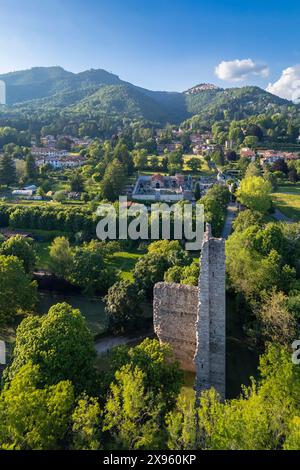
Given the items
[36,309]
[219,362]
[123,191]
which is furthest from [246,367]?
[123,191]

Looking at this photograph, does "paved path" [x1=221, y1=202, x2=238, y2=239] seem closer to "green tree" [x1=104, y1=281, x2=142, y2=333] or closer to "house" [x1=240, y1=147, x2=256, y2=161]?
"green tree" [x1=104, y1=281, x2=142, y2=333]

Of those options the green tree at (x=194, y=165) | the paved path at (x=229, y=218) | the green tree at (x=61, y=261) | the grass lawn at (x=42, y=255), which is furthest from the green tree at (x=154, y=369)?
the green tree at (x=194, y=165)

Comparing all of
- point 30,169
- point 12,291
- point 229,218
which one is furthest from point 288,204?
point 30,169

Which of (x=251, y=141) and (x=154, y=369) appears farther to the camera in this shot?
(x=251, y=141)

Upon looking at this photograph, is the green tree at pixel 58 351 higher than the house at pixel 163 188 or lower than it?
lower

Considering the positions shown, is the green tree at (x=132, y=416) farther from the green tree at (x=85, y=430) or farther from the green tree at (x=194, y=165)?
the green tree at (x=194, y=165)

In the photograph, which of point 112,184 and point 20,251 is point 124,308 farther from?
point 112,184
